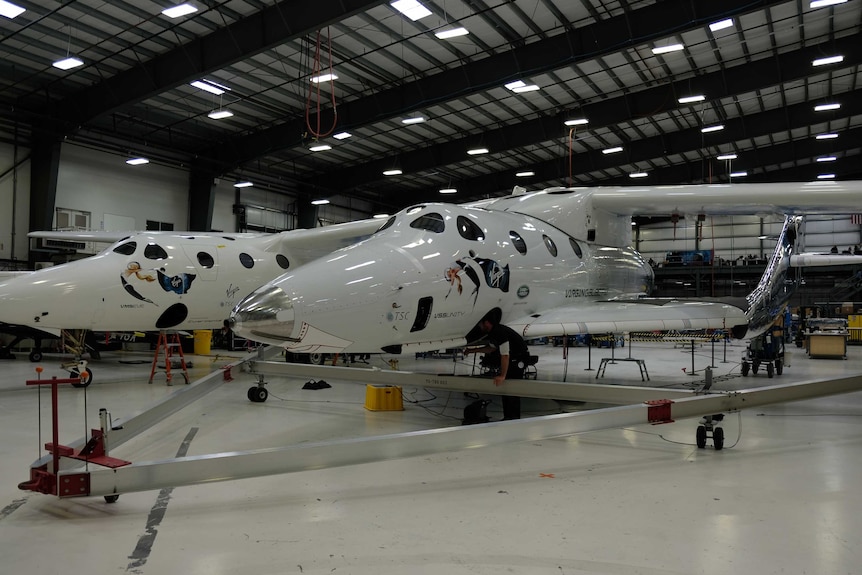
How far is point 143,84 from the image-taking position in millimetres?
20625

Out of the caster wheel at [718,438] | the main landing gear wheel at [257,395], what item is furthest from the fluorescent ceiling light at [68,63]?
the caster wheel at [718,438]

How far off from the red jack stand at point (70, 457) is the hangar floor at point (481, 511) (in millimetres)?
296

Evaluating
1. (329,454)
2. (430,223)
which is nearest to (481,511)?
(329,454)

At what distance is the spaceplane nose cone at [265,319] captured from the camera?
5.68 metres

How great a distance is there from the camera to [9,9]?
52.8ft

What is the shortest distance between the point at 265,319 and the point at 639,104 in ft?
80.3

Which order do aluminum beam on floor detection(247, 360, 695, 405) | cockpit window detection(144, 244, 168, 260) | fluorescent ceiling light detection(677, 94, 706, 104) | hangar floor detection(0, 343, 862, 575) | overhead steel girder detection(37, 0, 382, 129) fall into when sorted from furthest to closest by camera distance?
fluorescent ceiling light detection(677, 94, 706, 104) → overhead steel girder detection(37, 0, 382, 129) → cockpit window detection(144, 244, 168, 260) → aluminum beam on floor detection(247, 360, 695, 405) → hangar floor detection(0, 343, 862, 575)

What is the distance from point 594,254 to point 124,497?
830 centimetres

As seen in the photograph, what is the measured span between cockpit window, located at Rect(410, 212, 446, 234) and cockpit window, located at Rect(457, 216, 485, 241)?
0.28 metres

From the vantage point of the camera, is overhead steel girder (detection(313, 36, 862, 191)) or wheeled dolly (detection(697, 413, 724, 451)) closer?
wheeled dolly (detection(697, 413, 724, 451))

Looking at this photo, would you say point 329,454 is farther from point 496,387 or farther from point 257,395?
point 257,395

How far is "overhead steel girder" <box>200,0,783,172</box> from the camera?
58.2 ft

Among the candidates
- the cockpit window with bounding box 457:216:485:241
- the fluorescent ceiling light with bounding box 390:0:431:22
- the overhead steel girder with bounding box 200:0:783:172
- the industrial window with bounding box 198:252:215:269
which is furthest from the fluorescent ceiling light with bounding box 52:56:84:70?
the cockpit window with bounding box 457:216:485:241

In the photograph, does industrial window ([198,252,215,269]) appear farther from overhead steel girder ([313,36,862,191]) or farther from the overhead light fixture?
the overhead light fixture
